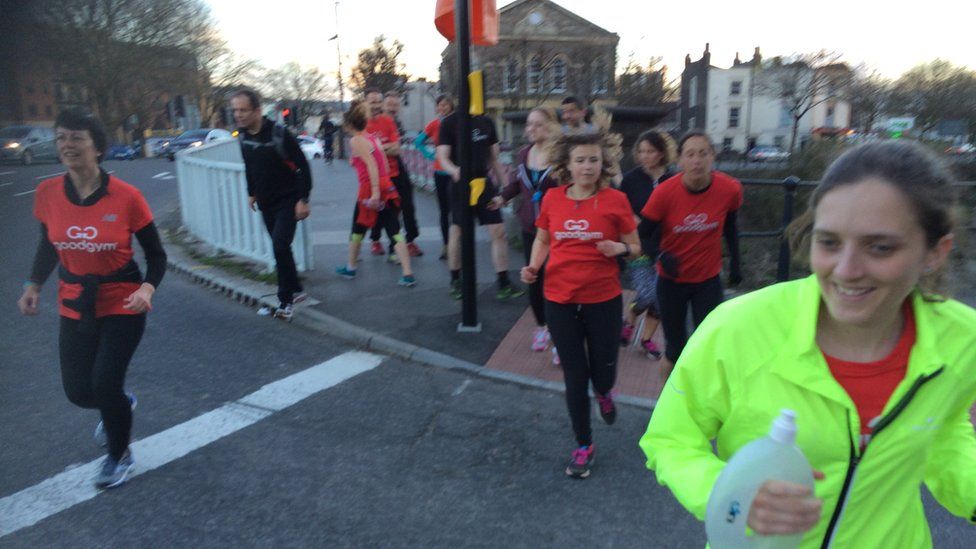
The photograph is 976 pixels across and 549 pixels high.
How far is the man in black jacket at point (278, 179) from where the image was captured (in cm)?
631

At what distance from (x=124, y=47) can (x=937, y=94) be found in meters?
23.6

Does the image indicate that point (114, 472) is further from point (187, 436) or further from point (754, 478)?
point (754, 478)

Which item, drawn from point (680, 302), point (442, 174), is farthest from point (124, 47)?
point (442, 174)

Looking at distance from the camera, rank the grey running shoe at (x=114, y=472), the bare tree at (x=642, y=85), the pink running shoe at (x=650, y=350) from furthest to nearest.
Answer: the bare tree at (x=642, y=85), the pink running shoe at (x=650, y=350), the grey running shoe at (x=114, y=472)

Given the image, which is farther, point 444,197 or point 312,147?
point 312,147

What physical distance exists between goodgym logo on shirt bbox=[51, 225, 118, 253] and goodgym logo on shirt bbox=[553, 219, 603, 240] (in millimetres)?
2288

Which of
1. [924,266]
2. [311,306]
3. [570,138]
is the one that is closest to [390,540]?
[570,138]

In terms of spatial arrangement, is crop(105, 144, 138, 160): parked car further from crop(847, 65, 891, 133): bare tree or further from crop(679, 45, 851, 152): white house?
crop(679, 45, 851, 152): white house

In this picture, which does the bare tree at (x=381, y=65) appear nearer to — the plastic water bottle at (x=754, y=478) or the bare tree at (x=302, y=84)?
the bare tree at (x=302, y=84)

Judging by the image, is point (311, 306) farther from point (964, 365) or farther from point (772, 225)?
point (772, 225)

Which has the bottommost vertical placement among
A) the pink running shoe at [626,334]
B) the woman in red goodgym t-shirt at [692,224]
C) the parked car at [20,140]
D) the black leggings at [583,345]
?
the pink running shoe at [626,334]

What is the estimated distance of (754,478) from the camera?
128cm

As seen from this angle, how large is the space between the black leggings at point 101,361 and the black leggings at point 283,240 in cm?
280

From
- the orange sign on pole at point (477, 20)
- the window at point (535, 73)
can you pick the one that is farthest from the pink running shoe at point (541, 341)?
the window at point (535, 73)
